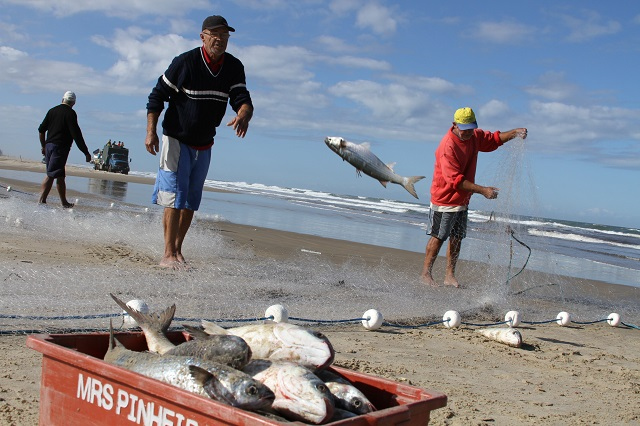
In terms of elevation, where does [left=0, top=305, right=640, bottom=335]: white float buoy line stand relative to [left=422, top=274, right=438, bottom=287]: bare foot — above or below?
below

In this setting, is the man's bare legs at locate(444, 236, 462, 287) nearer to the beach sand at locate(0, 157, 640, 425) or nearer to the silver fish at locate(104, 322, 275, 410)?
the beach sand at locate(0, 157, 640, 425)

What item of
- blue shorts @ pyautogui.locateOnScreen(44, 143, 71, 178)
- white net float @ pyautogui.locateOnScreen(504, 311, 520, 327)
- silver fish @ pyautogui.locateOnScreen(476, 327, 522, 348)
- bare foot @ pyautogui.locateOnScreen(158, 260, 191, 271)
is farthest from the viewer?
blue shorts @ pyautogui.locateOnScreen(44, 143, 71, 178)

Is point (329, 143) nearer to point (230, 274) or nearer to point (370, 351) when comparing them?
point (230, 274)

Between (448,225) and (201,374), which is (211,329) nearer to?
(201,374)

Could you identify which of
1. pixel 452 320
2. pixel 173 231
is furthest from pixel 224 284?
pixel 452 320

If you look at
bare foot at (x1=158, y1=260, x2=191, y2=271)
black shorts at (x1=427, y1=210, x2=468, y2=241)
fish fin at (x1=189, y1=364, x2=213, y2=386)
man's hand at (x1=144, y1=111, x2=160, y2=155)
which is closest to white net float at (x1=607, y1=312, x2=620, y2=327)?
black shorts at (x1=427, y1=210, x2=468, y2=241)

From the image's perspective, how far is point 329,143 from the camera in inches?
320

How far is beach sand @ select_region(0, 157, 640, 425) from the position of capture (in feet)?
12.6

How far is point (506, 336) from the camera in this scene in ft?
18.9

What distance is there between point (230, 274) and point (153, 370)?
182 inches

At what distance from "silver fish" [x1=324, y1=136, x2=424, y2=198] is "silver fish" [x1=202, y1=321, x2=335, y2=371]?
17.9 feet

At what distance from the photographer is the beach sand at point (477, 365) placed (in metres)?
3.83

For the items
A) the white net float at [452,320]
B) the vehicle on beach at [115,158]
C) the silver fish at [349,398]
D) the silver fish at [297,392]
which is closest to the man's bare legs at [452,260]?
the white net float at [452,320]

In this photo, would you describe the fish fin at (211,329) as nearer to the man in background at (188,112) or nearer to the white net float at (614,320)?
the man in background at (188,112)
